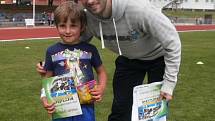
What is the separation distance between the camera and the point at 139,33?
178 inches

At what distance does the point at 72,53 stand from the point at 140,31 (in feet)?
2.25

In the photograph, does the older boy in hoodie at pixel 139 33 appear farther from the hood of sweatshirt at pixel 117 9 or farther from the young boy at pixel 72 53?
the young boy at pixel 72 53

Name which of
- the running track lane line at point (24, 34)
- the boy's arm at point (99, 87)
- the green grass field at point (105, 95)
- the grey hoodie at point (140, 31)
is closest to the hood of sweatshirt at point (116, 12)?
the grey hoodie at point (140, 31)

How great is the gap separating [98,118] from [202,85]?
12.8 ft

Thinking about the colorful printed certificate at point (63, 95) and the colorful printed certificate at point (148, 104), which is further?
the colorful printed certificate at point (148, 104)

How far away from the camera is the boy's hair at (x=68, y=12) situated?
13.6ft

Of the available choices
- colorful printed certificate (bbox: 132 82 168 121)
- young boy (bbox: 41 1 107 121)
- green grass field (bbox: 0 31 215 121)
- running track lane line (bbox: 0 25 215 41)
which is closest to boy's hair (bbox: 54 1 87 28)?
young boy (bbox: 41 1 107 121)

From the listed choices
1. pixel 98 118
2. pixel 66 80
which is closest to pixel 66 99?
pixel 66 80

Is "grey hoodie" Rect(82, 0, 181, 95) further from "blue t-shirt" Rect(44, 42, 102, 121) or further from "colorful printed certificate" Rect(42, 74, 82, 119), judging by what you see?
"colorful printed certificate" Rect(42, 74, 82, 119)

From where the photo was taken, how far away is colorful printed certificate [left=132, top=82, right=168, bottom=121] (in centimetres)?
428

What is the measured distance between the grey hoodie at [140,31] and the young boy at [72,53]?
0.28m

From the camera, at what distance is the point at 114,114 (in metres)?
5.38

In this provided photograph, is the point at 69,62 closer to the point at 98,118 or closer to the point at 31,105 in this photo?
the point at 98,118

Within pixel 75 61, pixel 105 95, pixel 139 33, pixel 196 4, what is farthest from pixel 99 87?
pixel 196 4
